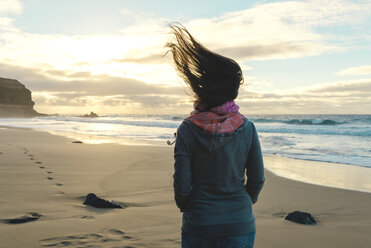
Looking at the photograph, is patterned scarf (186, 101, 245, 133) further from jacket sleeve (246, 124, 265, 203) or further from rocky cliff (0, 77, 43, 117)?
rocky cliff (0, 77, 43, 117)

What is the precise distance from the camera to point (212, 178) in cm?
166

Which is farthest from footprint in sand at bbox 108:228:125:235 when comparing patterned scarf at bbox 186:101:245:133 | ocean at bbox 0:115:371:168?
ocean at bbox 0:115:371:168

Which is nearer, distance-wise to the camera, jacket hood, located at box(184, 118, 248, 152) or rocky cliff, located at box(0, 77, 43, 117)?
jacket hood, located at box(184, 118, 248, 152)

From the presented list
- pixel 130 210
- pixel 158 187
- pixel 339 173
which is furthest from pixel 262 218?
pixel 339 173

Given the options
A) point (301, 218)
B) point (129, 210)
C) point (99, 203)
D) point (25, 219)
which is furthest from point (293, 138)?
point (25, 219)

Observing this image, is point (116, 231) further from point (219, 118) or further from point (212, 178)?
point (219, 118)

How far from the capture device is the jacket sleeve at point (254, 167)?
1.74 m

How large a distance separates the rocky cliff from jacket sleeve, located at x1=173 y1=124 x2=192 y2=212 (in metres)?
126

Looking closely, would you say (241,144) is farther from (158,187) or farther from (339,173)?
(339,173)

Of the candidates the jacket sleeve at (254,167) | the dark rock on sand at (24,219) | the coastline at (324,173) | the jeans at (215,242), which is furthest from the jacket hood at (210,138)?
the coastline at (324,173)

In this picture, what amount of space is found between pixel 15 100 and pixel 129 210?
134680 mm

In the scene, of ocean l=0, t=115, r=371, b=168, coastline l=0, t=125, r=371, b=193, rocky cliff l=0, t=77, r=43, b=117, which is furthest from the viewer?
rocky cliff l=0, t=77, r=43, b=117

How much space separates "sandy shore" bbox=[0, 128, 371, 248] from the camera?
11.6 ft

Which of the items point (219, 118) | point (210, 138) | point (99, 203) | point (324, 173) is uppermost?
point (219, 118)
